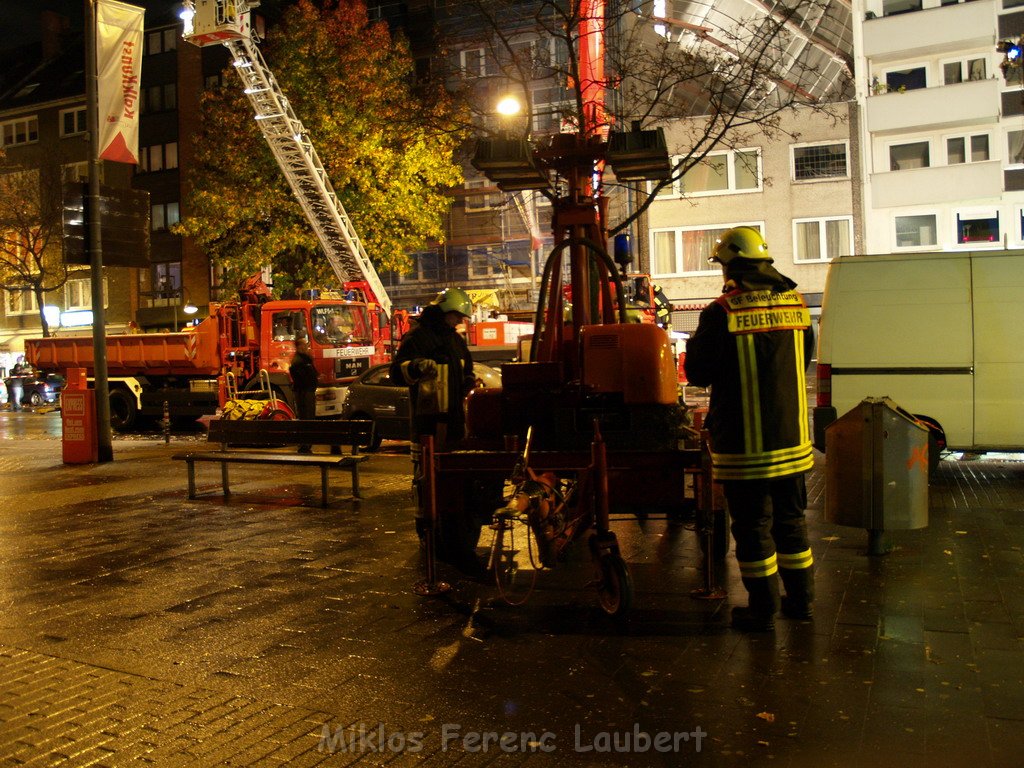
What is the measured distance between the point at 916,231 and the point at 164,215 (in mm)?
31911

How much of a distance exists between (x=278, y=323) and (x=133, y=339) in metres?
4.59

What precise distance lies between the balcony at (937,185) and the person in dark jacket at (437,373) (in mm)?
27468

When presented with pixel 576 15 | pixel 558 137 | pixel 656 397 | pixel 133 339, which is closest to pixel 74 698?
pixel 656 397

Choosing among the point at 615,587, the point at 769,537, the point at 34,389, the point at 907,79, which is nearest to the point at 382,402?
the point at 615,587

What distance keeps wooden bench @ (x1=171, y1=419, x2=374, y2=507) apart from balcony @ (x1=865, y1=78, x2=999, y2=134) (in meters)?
26.5

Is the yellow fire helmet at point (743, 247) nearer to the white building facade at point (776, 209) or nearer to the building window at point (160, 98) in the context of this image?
the white building facade at point (776, 209)

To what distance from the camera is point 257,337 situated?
20281 mm

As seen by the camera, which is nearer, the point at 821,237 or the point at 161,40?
the point at 821,237

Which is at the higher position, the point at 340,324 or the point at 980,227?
the point at 980,227

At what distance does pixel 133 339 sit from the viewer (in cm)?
2228

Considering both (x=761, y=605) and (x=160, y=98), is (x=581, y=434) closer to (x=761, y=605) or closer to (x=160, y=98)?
(x=761, y=605)

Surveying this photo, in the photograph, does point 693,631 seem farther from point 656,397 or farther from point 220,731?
point 220,731

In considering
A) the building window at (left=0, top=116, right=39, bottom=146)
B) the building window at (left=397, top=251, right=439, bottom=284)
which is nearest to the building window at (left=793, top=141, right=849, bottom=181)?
the building window at (left=397, top=251, right=439, bottom=284)

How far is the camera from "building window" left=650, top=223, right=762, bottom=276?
1358 inches
